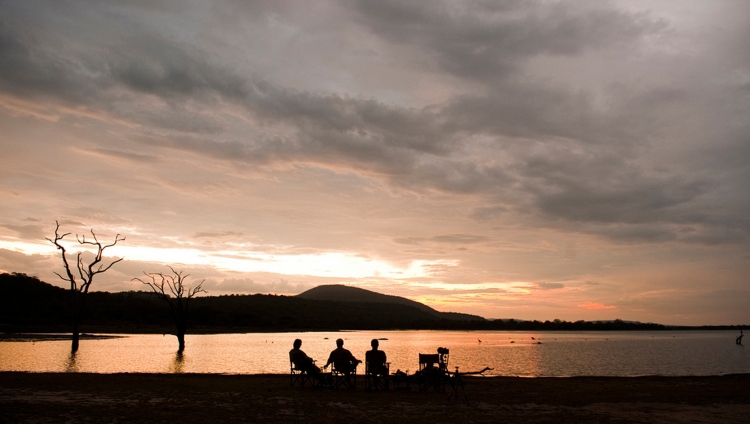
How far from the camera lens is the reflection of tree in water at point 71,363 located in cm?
2494

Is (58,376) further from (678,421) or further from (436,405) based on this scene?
(678,421)

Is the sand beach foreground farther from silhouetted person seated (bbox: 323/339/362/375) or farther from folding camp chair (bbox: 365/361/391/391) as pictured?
silhouetted person seated (bbox: 323/339/362/375)

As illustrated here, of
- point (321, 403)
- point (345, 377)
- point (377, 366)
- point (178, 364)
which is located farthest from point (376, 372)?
point (178, 364)

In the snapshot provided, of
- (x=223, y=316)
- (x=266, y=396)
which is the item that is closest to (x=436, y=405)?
(x=266, y=396)

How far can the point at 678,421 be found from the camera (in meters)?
12.3

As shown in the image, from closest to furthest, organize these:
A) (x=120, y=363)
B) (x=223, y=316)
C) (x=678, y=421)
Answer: (x=678, y=421) → (x=120, y=363) → (x=223, y=316)

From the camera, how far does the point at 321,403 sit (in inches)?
552

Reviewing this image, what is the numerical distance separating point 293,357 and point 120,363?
56.4 ft

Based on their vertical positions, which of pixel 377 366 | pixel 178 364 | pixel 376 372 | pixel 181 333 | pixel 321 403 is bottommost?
pixel 178 364

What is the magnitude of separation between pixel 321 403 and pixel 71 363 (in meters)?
19.9

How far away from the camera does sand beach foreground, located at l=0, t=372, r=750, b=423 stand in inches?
456

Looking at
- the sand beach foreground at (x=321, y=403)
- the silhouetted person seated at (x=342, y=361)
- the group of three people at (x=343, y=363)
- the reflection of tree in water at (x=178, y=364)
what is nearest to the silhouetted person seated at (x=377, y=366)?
the group of three people at (x=343, y=363)

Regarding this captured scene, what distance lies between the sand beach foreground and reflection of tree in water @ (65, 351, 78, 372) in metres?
6.08

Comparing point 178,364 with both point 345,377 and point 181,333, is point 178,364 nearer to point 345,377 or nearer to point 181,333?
point 181,333
